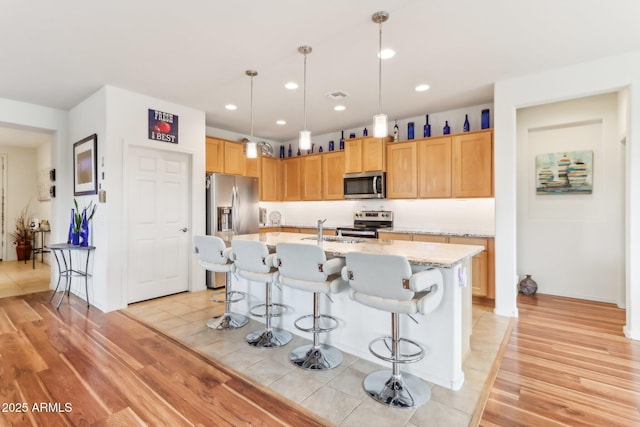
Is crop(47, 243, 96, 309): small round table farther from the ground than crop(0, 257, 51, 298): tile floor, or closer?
farther from the ground

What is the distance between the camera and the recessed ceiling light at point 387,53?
9.63ft

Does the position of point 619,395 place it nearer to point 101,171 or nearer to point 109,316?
point 109,316

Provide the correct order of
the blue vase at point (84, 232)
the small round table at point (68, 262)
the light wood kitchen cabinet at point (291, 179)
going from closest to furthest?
the small round table at point (68, 262) < the blue vase at point (84, 232) < the light wood kitchen cabinet at point (291, 179)

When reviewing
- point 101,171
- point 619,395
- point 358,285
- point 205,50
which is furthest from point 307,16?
point 619,395

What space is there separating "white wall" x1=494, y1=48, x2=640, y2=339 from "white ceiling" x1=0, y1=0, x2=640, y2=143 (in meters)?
0.14

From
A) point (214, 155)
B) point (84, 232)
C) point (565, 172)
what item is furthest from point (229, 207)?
point (565, 172)

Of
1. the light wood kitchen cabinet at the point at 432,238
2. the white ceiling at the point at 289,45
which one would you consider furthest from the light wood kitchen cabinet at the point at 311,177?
the light wood kitchen cabinet at the point at 432,238

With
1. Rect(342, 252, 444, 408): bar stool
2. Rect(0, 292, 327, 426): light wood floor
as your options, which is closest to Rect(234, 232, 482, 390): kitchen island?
Rect(342, 252, 444, 408): bar stool

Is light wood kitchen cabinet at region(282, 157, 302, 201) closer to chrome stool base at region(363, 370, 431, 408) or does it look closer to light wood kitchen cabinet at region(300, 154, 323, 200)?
light wood kitchen cabinet at region(300, 154, 323, 200)

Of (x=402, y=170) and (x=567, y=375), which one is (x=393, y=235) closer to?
(x=402, y=170)

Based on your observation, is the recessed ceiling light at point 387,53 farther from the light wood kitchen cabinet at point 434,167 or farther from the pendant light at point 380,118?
the light wood kitchen cabinet at point 434,167

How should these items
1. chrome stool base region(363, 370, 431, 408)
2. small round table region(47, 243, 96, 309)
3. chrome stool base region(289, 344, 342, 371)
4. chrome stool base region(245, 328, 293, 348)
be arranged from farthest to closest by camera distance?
1. small round table region(47, 243, 96, 309)
2. chrome stool base region(245, 328, 293, 348)
3. chrome stool base region(289, 344, 342, 371)
4. chrome stool base region(363, 370, 431, 408)

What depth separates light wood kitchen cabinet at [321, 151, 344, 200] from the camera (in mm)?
5645

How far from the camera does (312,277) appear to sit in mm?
2297
